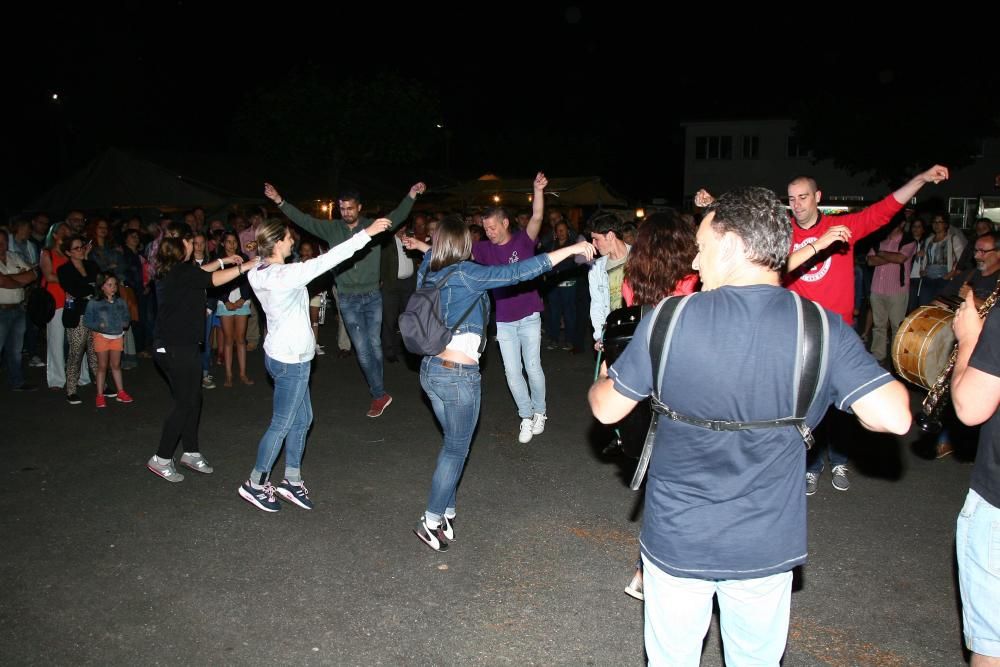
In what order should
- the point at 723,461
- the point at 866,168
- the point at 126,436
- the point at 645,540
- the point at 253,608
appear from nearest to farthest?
the point at 723,461 < the point at 645,540 < the point at 253,608 < the point at 126,436 < the point at 866,168

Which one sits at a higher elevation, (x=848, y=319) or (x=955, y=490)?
(x=848, y=319)

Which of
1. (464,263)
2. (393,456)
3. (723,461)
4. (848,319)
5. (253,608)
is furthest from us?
(393,456)

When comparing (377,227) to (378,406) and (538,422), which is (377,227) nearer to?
(538,422)

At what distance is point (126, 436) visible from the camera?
288 inches

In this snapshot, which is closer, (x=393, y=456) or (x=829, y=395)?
(x=829, y=395)

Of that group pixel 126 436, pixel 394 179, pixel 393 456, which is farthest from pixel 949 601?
pixel 394 179

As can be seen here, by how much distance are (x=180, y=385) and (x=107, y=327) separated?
324 centimetres

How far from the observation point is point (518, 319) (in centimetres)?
701

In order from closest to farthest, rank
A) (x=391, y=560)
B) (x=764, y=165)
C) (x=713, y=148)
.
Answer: (x=391, y=560) → (x=764, y=165) → (x=713, y=148)

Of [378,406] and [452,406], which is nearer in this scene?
[452,406]

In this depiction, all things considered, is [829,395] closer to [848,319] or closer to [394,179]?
[848,319]

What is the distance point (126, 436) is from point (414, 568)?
13.4 ft

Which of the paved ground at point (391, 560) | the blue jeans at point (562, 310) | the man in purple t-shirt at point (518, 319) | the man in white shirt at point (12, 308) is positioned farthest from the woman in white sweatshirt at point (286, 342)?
the blue jeans at point (562, 310)

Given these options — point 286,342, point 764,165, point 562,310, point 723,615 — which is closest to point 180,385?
point 286,342
